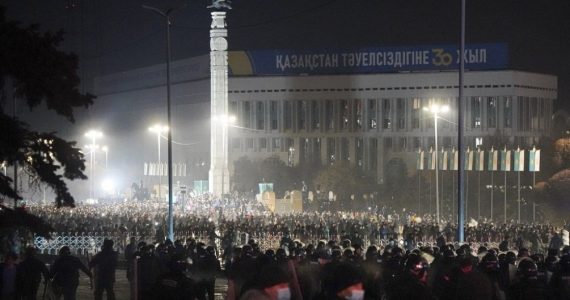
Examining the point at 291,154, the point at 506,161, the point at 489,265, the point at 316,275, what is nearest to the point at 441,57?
the point at 291,154

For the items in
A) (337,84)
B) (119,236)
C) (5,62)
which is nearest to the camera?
(5,62)

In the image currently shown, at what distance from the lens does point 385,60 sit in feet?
441

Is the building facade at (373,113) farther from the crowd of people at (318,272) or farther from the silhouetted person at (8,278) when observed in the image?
Result: the silhouetted person at (8,278)

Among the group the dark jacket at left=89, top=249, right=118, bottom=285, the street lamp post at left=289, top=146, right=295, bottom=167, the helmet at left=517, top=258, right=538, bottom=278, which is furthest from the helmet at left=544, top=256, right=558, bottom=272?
the street lamp post at left=289, top=146, right=295, bottom=167

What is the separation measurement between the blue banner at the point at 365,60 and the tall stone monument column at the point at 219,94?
77.0 feet

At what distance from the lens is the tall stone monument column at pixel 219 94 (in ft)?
377

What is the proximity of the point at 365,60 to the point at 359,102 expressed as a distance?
194 inches

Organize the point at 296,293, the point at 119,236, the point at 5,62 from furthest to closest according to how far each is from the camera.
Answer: the point at 119,236 < the point at 296,293 < the point at 5,62

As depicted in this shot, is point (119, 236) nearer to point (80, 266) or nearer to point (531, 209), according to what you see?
point (80, 266)

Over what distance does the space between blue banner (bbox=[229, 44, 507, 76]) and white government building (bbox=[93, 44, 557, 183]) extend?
0.11 m

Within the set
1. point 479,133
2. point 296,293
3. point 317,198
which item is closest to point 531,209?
point 317,198

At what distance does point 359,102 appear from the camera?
453 feet

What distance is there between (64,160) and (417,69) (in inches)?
4721

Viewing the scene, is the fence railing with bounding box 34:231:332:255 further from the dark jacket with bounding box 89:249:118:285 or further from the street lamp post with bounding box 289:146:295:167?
the street lamp post with bounding box 289:146:295:167
